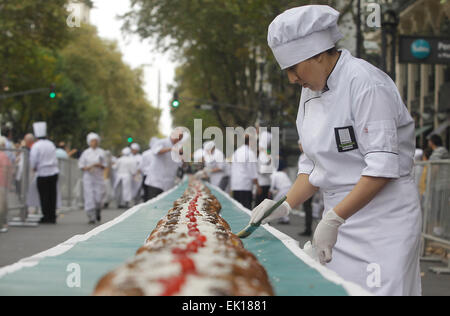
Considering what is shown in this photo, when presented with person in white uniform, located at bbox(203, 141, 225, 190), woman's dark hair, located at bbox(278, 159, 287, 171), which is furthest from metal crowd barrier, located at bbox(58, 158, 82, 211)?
woman's dark hair, located at bbox(278, 159, 287, 171)

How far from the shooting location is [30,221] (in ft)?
58.3

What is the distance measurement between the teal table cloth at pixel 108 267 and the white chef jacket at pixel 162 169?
30.3ft

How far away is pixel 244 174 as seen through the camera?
15.4 m

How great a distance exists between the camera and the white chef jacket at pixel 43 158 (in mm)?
17328

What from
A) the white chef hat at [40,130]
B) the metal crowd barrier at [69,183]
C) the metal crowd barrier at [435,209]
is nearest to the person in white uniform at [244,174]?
the metal crowd barrier at [435,209]

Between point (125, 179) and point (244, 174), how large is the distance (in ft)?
35.5

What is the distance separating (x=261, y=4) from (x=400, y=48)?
805cm

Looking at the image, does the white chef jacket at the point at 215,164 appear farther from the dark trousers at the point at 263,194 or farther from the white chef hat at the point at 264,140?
the dark trousers at the point at 263,194

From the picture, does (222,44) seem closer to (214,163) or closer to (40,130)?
(214,163)

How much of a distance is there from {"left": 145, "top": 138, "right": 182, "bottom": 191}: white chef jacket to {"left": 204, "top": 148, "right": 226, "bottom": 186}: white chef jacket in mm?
5540

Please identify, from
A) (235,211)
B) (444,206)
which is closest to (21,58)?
(444,206)

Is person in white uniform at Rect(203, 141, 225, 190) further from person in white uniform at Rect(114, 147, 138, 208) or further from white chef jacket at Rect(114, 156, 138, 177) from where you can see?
white chef jacket at Rect(114, 156, 138, 177)

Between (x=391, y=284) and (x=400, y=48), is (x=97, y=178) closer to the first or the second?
(x=400, y=48)

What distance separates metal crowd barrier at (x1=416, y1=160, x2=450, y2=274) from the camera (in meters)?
10.2
